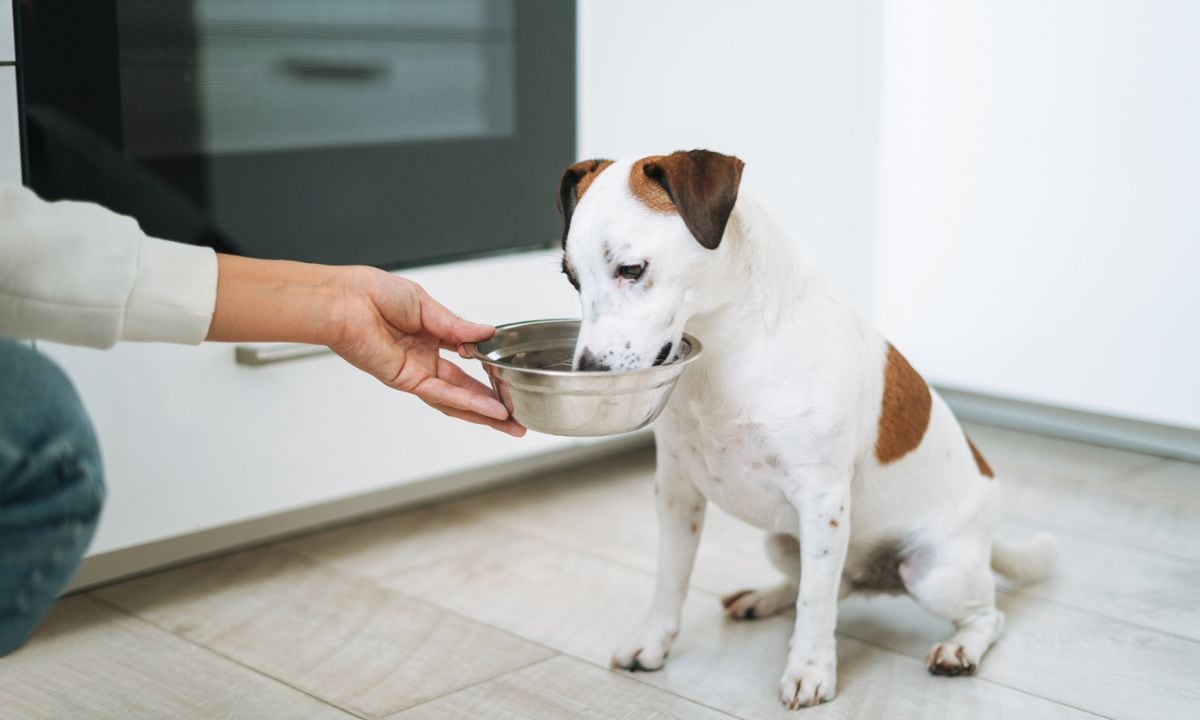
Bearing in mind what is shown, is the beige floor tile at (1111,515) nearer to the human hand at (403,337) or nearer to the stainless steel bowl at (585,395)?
the stainless steel bowl at (585,395)

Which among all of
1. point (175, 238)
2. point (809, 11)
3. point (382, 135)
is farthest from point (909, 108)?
point (175, 238)

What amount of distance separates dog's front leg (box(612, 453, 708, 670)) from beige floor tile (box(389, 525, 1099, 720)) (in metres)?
0.03

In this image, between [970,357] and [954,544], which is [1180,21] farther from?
[954,544]

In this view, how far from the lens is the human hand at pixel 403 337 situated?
56.9 inches

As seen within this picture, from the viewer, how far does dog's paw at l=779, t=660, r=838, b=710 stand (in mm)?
1592

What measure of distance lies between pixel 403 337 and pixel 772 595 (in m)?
0.73

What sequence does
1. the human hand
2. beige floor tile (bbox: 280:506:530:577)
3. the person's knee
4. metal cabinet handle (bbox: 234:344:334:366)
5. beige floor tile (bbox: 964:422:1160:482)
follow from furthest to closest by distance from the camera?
beige floor tile (bbox: 964:422:1160:482) < beige floor tile (bbox: 280:506:530:577) < metal cabinet handle (bbox: 234:344:334:366) < the human hand < the person's knee

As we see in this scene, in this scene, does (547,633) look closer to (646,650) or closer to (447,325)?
(646,650)

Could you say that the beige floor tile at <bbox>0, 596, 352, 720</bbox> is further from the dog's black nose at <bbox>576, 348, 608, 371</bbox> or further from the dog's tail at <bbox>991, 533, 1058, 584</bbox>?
the dog's tail at <bbox>991, 533, 1058, 584</bbox>

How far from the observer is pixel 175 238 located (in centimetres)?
188

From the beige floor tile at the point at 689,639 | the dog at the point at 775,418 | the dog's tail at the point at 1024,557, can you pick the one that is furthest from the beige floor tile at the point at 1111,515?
the beige floor tile at the point at 689,639

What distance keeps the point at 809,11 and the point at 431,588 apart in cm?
142

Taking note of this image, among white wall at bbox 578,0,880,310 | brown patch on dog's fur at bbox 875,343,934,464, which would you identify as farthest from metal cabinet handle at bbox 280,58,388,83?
brown patch on dog's fur at bbox 875,343,934,464

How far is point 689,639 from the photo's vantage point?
1825 millimetres
